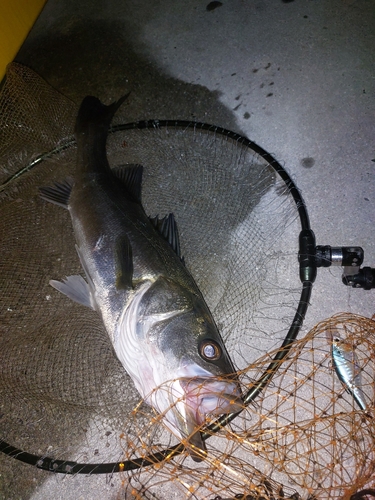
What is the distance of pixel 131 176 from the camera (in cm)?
266

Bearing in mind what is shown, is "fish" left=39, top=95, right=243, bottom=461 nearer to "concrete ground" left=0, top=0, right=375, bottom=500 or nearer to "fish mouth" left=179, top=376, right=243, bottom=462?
"fish mouth" left=179, top=376, right=243, bottom=462

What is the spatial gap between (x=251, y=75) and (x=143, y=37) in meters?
1.20

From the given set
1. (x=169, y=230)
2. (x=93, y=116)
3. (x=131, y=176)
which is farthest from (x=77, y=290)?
(x=93, y=116)

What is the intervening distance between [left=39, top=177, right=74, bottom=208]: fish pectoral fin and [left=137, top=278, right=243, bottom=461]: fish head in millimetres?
1048

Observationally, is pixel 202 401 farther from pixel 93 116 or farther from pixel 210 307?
pixel 93 116

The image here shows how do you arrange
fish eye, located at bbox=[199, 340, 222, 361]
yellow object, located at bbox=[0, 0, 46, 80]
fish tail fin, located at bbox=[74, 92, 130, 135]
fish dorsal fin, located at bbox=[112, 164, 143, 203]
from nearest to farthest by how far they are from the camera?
fish eye, located at bbox=[199, 340, 222, 361], fish dorsal fin, located at bbox=[112, 164, 143, 203], fish tail fin, located at bbox=[74, 92, 130, 135], yellow object, located at bbox=[0, 0, 46, 80]

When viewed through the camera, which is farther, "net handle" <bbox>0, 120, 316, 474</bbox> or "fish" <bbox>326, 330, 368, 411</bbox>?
"fish" <bbox>326, 330, 368, 411</bbox>

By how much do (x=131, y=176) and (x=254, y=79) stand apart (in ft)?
4.87

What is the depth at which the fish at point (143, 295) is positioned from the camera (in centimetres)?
187

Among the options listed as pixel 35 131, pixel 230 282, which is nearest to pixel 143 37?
pixel 35 131

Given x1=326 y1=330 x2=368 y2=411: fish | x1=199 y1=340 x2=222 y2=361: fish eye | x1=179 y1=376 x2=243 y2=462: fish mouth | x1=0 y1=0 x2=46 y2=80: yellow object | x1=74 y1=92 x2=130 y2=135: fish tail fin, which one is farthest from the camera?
x1=0 y1=0 x2=46 y2=80: yellow object

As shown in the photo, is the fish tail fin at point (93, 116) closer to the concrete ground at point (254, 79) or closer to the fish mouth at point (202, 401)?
the concrete ground at point (254, 79)

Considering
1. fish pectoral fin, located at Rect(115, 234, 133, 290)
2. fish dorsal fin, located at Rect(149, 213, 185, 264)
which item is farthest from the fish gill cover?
fish pectoral fin, located at Rect(115, 234, 133, 290)

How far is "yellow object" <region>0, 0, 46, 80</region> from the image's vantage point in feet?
11.5
